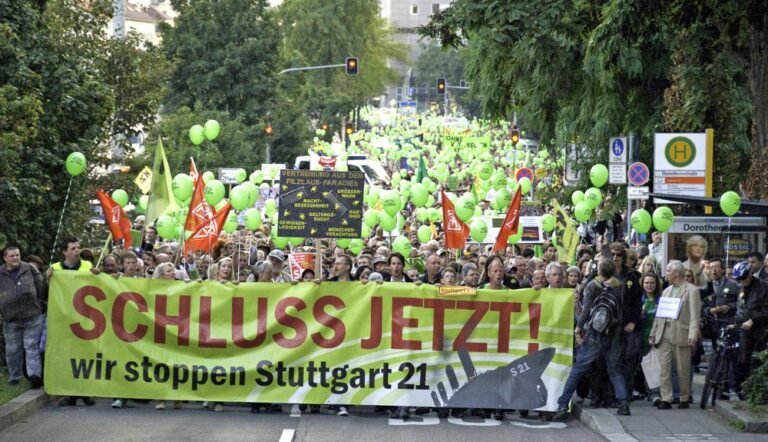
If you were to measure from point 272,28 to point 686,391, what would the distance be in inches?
1977

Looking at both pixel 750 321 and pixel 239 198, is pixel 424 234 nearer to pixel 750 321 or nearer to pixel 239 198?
pixel 239 198

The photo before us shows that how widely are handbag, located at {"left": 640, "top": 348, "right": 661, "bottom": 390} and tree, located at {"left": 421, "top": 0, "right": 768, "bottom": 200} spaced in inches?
209

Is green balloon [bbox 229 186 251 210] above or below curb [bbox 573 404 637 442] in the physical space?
above

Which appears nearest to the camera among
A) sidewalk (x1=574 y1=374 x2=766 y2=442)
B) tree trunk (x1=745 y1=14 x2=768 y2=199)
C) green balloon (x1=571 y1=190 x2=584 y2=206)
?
sidewalk (x1=574 y1=374 x2=766 y2=442)

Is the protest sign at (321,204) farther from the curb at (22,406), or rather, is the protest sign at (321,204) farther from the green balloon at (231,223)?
the green balloon at (231,223)

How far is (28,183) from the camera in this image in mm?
17344

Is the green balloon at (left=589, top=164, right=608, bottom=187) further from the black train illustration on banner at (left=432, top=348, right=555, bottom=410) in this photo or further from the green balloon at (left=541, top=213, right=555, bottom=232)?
the black train illustration on banner at (left=432, top=348, right=555, bottom=410)

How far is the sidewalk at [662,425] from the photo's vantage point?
13.6 m

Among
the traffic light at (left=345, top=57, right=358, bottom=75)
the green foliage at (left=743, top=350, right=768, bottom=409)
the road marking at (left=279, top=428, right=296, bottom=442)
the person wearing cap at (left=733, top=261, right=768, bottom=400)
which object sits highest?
the traffic light at (left=345, top=57, right=358, bottom=75)

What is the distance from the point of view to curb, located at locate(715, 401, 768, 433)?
13.8 meters

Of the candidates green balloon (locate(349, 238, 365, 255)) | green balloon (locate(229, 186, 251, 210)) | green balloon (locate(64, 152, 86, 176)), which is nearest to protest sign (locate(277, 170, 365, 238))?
green balloon (locate(64, 152, 86, 176))

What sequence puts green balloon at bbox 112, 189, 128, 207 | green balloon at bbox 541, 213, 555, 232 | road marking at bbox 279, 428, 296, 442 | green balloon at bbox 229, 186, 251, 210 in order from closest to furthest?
road marking at bbox 279, 428, 296, 442, green balloon at bbox 229, 186, 251, 210, green balloon at bbox 112, 189, 128, 207, green balloon at bbox 541, 213, 555, 232

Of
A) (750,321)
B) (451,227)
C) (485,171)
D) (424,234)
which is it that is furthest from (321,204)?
(485,171)

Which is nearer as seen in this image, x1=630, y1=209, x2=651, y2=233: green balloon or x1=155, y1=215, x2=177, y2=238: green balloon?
x1=630, y1=209, x2=651, y2=233: green balloon
